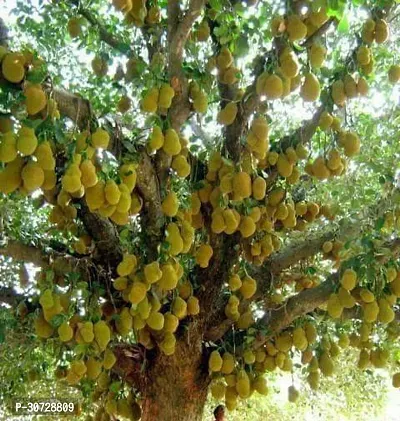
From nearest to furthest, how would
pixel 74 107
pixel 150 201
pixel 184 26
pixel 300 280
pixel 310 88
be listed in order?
pixel 74 107 → pixel 184 26 → pixel 310 88 → pixel 150 201 → pixel 300 280

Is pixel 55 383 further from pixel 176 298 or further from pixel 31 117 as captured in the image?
pixel 31 117

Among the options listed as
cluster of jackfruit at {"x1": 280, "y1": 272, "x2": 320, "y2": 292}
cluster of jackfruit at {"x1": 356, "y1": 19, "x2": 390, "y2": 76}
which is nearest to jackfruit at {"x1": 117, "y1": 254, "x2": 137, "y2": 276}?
cluster of jackfruit at {"x1": 280, "y1": 272, "x2": 320, "y2": 292}

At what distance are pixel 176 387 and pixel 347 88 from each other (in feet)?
4.63

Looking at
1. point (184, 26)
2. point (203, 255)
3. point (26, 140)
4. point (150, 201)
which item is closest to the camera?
point (26, 140)

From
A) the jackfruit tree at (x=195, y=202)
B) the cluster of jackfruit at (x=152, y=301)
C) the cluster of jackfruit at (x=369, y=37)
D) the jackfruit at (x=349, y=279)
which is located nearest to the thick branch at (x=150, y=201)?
the jackfruit tree at (x=195, y=202)

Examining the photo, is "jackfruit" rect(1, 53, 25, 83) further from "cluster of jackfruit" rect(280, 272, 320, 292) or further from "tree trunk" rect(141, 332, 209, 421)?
"cluster of jackfruit" rect(280, 272, 320, 292)

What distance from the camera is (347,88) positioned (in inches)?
86.9

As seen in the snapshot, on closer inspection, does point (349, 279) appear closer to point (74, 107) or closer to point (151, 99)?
point (151, 99)

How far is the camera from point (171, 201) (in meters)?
2.20

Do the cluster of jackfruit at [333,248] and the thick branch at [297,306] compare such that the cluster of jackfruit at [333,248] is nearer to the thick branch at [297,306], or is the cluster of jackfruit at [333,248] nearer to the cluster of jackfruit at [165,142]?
the thick branch at [297,306]

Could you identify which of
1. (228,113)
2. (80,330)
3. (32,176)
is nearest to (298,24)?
(228,113)

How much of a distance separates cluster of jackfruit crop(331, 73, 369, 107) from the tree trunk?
3.85 ft

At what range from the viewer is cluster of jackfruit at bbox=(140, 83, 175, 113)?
2.02 metres

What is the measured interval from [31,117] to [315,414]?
12.4 ft
